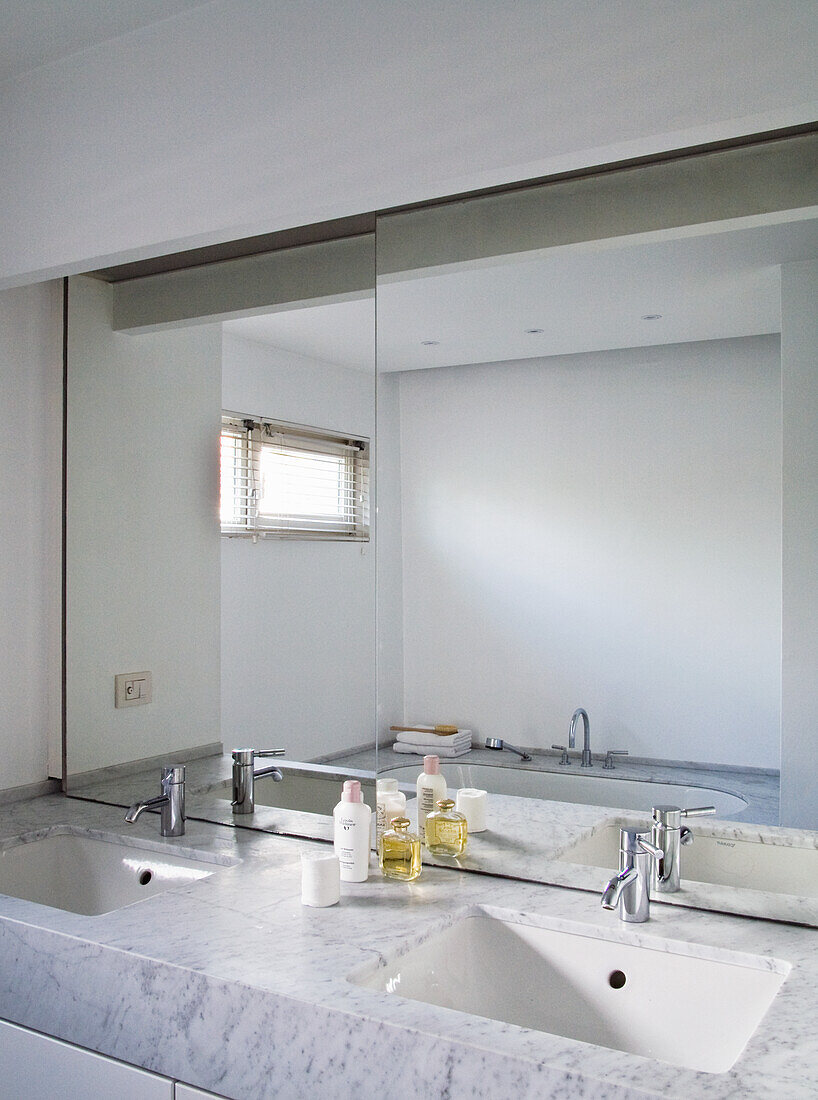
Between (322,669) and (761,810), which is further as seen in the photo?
(322,669)

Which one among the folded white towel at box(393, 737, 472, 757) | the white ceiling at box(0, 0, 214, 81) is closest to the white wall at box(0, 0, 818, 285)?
the white ceiling at box(0, 0, 214, 81)

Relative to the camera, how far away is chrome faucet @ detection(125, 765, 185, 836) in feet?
6.49

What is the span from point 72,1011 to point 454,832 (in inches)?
27.1

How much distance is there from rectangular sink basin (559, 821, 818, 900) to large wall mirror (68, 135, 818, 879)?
0.06 metres

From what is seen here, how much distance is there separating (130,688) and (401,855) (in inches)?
40.8

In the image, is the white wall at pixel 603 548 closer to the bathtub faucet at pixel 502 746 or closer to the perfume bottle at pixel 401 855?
the bathtub faucet at pixel 502 746

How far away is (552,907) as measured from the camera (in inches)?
59.0

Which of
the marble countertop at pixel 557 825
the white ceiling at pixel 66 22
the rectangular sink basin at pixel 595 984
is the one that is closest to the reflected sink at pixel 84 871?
the marble countertop at pixel 557 825

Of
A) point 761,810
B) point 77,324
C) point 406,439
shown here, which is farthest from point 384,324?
point 761,810

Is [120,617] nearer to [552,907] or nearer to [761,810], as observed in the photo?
[552,907]

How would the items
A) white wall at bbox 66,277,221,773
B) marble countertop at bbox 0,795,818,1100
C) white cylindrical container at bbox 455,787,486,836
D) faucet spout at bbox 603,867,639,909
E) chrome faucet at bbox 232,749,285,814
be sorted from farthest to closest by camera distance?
white wall at bbox 66,277,221,773
chrome faucet at bbox 232,749,285,814
white cylindrical container at bbox 455,787,486,836
faucet spout at bbox 603,867,639,909
marble countertop at bbox 0,795,818,1100

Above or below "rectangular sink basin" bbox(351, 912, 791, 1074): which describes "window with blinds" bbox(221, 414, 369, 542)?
above

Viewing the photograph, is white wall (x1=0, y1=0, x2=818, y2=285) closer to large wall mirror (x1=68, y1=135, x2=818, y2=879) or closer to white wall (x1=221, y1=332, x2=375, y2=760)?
large wall mirror (x1=68, y1=135, x2=818, y2=879)

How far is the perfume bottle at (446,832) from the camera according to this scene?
5.62 feet
